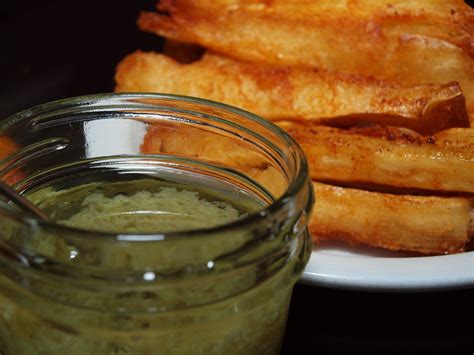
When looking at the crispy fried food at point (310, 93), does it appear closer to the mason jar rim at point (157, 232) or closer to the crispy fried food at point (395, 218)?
the crispy fried food at point (395, 218)

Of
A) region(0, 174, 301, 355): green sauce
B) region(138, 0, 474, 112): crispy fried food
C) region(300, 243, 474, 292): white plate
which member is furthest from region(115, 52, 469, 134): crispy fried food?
region(0, 174, 301, 355): green sauce

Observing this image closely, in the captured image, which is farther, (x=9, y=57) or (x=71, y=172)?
(x=9, y=57)

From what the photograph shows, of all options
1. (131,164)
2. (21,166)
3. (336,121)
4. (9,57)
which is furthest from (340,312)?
(9,57)

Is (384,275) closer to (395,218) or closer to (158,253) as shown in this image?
(395,218)

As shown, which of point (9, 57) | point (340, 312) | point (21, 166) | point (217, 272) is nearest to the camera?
point (217, 272)

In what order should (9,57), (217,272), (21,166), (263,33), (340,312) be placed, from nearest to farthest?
1. (217,272)
2. (21,166)
3. (340,312)
4. (263,33)
5. (9,57)

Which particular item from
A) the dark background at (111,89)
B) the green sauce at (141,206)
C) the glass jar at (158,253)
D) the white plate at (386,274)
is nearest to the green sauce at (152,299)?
the glass jar at (158,253)

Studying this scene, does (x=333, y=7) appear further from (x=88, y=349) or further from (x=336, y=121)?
(x=88, y=349)
